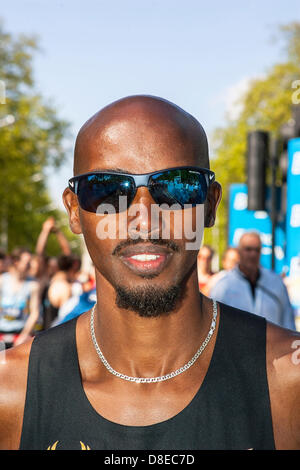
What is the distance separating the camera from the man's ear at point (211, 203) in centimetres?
185

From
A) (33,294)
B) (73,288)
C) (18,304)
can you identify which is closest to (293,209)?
(73,288)

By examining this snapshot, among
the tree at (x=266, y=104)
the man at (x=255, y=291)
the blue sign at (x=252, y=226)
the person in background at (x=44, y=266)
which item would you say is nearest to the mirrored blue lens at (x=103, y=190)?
the man at (x=255, y=291)

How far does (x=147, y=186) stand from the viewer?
1686 mm

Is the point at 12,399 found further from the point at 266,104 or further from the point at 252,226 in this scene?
Answer: the point at 266,104

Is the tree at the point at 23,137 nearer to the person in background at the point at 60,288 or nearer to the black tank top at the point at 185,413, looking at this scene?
the person in background at the point at 60,288

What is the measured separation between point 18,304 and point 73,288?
218 centimetres

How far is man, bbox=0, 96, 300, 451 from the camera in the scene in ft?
5.43

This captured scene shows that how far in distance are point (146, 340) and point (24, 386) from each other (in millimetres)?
361

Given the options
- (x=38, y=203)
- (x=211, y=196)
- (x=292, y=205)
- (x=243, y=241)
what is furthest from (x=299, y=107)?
(x=38, y=203)

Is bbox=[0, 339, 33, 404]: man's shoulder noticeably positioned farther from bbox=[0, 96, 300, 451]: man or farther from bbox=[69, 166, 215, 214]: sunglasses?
bbox=[69, 166, 215, 214]: sunglasses

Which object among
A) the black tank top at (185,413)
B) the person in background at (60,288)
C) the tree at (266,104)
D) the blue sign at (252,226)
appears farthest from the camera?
the tree at (266,104)

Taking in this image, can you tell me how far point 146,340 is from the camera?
179 centimetres
